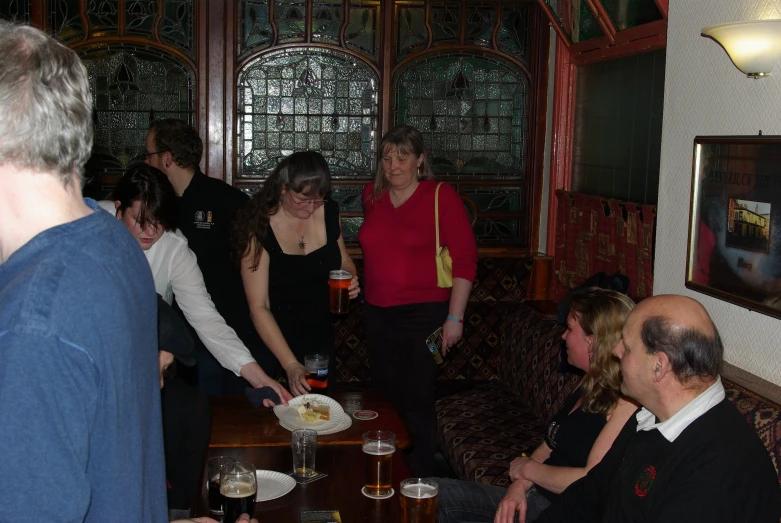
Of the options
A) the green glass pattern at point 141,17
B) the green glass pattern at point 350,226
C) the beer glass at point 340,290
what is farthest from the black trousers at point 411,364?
the green glass pattern at point 141,17

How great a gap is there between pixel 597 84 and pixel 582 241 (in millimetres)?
1017

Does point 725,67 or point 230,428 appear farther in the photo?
point 725,67

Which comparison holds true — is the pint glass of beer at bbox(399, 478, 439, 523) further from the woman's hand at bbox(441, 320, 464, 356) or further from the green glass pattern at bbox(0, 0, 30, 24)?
the green glass pattern at bbox(0, 0, 30, 24)

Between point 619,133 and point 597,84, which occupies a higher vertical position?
point 597,84

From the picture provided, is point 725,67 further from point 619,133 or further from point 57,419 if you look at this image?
point 57,419

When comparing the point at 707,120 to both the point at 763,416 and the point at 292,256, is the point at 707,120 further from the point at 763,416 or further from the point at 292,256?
the point at 292,256

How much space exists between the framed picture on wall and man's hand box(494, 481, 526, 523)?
1.13m

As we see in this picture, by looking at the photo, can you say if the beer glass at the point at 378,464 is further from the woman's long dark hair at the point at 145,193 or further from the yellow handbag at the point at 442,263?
the yellow handbag at the point at 442,263

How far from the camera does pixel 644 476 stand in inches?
78.1

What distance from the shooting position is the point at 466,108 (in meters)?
5.79

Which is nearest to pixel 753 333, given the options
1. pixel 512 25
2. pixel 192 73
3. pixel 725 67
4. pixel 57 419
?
pixel 725 67

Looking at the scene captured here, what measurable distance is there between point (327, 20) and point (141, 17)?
1246 millimetres

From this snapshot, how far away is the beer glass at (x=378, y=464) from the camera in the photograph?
88.2 inches

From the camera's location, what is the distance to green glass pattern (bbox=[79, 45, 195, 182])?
213 inches
